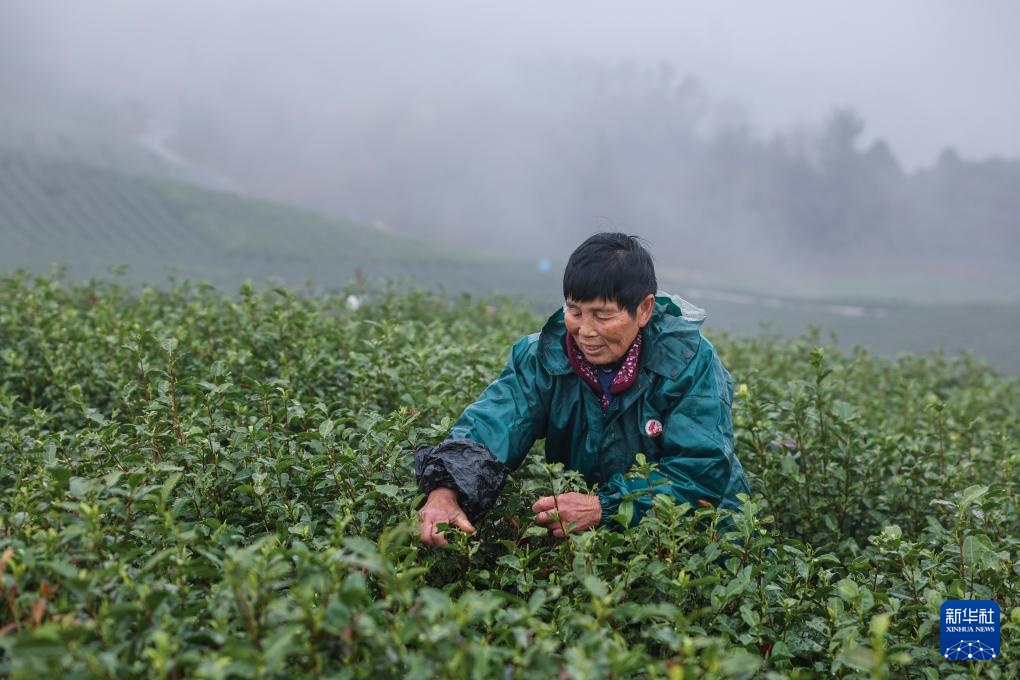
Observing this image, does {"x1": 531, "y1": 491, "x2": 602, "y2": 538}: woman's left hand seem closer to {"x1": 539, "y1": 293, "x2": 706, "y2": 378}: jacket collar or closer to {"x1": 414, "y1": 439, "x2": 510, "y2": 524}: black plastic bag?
{"x1": 414, "y1": 439, "x2": 510, "y2": 524}: black plastic bag

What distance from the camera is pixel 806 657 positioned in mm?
1826

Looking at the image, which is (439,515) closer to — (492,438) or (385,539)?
(492,438)

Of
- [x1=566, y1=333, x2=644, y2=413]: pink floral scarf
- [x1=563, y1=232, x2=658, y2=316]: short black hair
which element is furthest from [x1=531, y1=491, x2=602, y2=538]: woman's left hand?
[x1=563, y1=232, x2=658, y2=316]: short black hair

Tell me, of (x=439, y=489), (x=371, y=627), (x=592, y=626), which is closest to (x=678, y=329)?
(x=439, y=489)

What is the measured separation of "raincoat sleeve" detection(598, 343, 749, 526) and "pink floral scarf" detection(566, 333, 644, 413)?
0.38 feet

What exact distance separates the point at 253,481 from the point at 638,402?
3.46 feet

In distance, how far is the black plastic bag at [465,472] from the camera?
6.54 ft

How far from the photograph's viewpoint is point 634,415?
94.4 inches

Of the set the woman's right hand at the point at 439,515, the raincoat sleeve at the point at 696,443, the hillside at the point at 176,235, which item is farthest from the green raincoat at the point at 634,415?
the hillside at the point at 176,235

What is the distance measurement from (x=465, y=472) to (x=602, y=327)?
1.85 feet

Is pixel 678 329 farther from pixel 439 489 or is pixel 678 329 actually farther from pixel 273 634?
pixel 273 634

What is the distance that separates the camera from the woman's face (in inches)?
89.6

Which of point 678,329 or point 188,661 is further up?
point 678,329

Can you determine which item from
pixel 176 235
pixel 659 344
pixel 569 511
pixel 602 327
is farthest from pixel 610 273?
pixel 176 235
